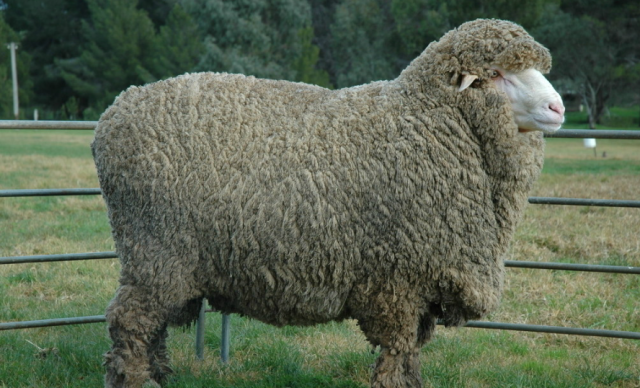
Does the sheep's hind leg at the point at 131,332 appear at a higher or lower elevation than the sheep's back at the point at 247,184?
lower

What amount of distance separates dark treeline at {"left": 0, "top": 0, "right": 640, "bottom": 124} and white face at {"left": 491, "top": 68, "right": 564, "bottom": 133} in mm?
29746

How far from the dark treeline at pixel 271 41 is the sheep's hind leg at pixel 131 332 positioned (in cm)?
2952

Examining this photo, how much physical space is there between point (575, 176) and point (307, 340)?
8.61m

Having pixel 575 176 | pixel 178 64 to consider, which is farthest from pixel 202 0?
pixel 575 176

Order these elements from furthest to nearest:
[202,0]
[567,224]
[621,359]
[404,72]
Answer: [202,0] < [567,224] < [621,359] < [404,72]

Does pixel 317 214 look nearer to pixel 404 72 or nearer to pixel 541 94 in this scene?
pixel 404 72

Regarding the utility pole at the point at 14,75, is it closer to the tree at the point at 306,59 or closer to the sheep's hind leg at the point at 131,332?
the tree at the point at 306,59

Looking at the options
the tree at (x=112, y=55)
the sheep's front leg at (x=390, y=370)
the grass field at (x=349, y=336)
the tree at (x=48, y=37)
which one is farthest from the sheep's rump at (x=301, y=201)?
the tree at (x=48, y=37)

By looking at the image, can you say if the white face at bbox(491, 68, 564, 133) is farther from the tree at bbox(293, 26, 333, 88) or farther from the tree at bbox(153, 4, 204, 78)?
the tree at bbox(153, 4, 204, 78)

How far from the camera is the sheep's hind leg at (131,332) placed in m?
3.12

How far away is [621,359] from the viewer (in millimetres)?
4047

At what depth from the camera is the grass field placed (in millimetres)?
3723

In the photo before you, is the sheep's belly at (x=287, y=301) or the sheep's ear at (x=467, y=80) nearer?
the sheep's ear at (x=467, y=80)

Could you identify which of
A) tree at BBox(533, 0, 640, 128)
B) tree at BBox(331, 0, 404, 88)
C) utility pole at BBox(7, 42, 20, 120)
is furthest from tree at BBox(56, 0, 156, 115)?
tree at BBox(533, 0, 640, 128)
